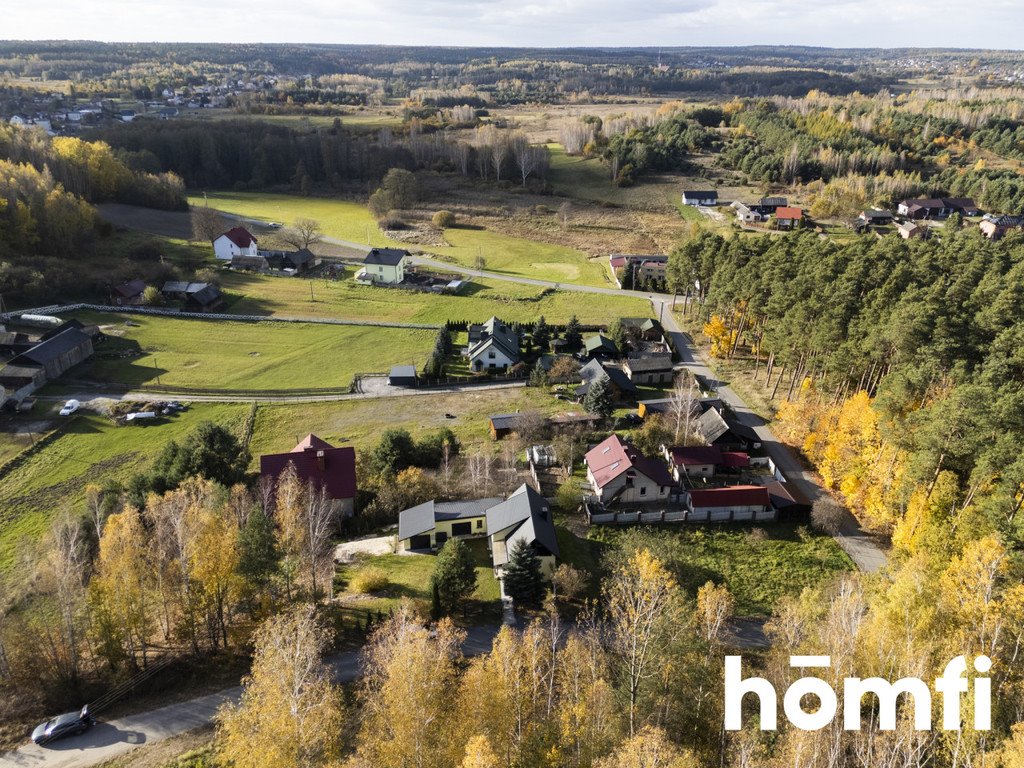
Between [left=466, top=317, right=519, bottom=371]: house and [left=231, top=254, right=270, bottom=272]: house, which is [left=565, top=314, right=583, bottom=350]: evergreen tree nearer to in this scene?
[left=466, top=317, right=519, bottom=371]: house

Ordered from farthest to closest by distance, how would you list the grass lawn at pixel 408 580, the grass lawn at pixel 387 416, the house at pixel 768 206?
the house at pixel 768 206 → the grass lawn at pixel 387 416 → the grass lawn at pixel 408 580

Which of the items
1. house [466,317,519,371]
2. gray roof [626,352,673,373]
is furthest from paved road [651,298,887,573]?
house [466,317,519,371]

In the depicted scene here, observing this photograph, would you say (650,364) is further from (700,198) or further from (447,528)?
(700,198)

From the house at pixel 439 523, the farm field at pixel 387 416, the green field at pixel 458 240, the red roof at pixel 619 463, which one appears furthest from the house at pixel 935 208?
the house at pixel 439 523

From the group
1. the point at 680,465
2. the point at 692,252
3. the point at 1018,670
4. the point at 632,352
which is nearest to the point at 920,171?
the point at 692,252

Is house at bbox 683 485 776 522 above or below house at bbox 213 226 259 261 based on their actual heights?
below

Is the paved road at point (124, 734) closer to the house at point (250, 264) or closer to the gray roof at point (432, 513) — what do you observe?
the gray roof at point (432, 513)

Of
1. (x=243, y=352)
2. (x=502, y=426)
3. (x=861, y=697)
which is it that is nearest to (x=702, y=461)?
(x=502, y=426)
